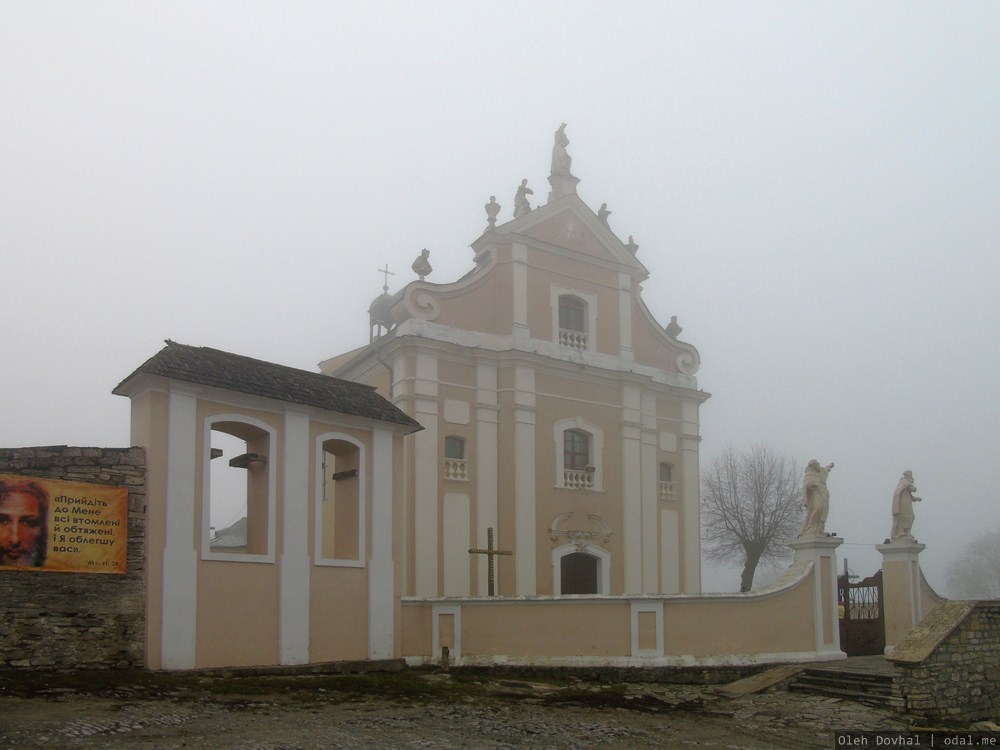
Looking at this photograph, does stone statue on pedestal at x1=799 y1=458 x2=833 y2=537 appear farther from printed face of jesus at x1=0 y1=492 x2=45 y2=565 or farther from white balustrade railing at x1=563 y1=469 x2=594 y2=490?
printed face of jesus at x1=0 y1=492 x2=45 y2=565

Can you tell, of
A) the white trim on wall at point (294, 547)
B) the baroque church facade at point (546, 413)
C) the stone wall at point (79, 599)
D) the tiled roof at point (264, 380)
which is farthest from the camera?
the baroque church facade at point (546, 413)

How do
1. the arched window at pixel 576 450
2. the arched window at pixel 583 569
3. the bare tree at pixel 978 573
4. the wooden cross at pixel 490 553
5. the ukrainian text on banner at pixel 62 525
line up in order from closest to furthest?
the ukrainian text on banner at pixel 62 525 < the wooden cross at pixel 490 553 < the arched window at pixel 583 569 < the arched window at pixel 576 450 < the bare tree at pixel 978 573

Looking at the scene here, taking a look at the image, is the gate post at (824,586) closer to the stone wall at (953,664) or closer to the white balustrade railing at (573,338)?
the stone wall at (953,664)

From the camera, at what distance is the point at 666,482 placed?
28.0 meters

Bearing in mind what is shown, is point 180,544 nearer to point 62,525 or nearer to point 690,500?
point 62,525

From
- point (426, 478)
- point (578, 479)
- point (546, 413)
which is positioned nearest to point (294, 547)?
point (426, 478)

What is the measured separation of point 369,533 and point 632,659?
524 centimetres

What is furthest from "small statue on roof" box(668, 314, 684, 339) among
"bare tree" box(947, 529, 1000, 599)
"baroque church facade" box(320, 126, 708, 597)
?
"bare tree" box(947, 529, 1000, 599)

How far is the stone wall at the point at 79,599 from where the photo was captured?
12.8m

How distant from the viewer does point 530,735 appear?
11414 millimetres

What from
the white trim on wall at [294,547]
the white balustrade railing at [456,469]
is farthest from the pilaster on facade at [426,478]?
the white trim on wall at [294,547]

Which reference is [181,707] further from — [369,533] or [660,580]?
[660,580]

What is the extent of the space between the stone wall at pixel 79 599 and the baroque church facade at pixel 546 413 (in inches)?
366

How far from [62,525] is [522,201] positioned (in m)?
16.8
